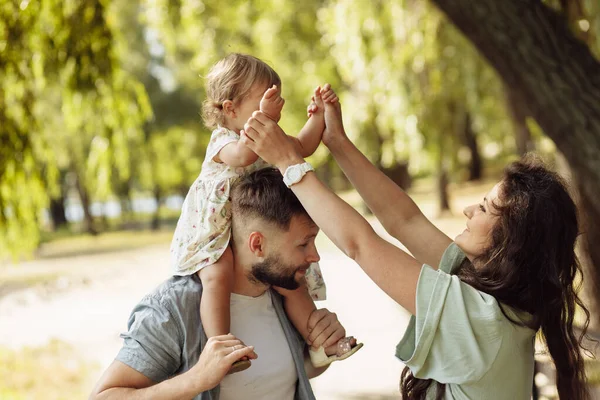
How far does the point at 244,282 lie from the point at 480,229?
2.13 feet

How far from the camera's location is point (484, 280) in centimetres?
182

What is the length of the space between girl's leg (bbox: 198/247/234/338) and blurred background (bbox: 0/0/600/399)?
0.68 metres

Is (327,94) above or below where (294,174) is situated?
above

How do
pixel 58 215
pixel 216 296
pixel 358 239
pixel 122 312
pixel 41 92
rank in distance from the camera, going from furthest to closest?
pixel 58 215, pixel 122 312, pixel 41 92, pixel 216 296, pixel 358 239

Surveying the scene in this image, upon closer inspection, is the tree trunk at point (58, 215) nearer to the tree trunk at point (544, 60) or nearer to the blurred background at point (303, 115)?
the blurred background at point (303, 115)

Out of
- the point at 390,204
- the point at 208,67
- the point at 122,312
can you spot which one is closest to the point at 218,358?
the point at 390,204

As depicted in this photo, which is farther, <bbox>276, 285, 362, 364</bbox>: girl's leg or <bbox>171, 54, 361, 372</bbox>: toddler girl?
<bbox>276, 285, 362, 364</bbox>: girl's leg

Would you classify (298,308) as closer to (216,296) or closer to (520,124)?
(216,296)

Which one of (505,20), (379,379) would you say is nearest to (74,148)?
(379,379)

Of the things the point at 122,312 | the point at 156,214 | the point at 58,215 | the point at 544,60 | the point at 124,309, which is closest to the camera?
the point at 544,60

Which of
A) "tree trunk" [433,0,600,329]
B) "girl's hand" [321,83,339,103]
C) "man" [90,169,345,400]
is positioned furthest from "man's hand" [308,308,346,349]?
"tree trunk" [433,0,600,329]

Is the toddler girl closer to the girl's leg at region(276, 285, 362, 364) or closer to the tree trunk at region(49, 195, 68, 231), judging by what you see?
the girl's leg at region(276, 285, 362, 364)

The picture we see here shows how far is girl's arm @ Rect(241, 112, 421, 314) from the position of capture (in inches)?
67.9

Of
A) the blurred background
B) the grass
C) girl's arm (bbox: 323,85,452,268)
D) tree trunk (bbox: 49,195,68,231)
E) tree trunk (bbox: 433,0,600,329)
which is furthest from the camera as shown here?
tree trunk (bbox: 49,195,68,231)
